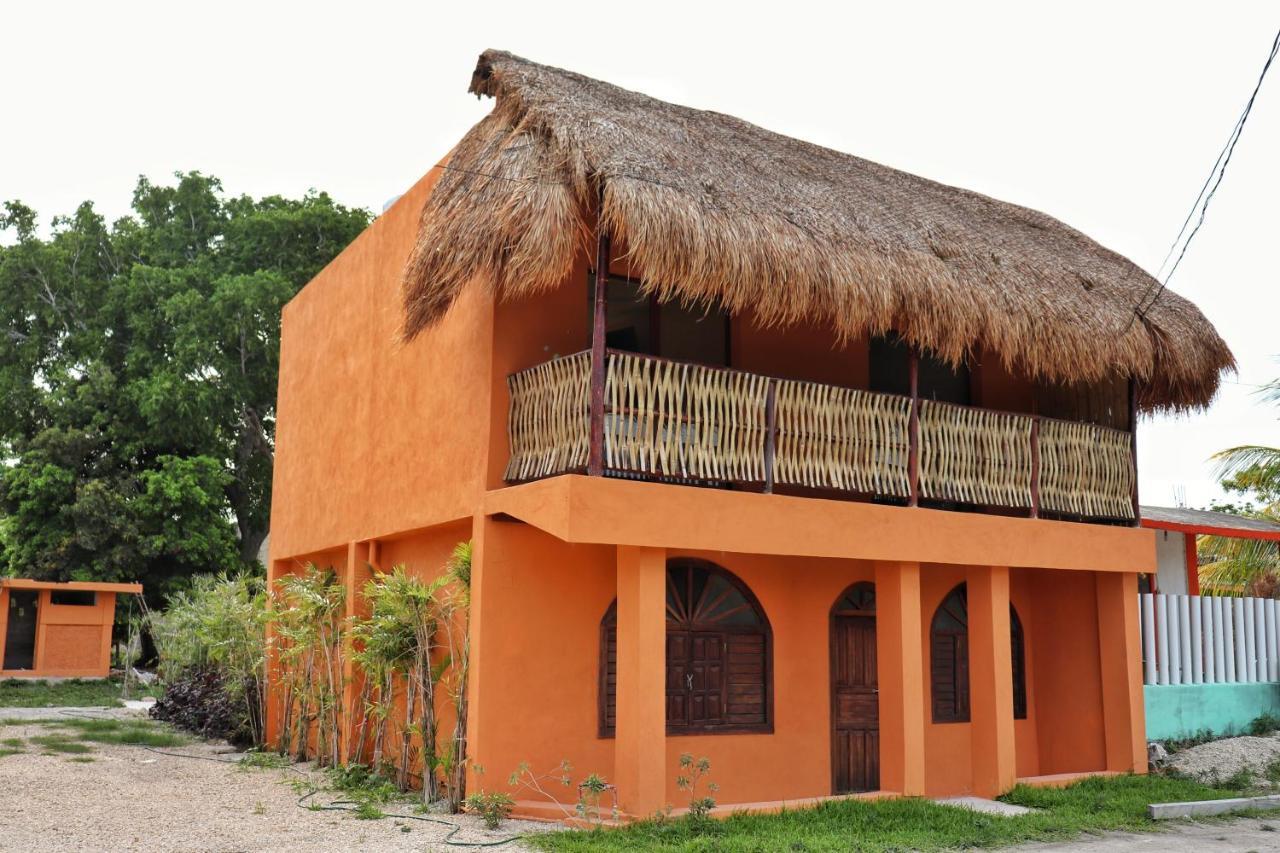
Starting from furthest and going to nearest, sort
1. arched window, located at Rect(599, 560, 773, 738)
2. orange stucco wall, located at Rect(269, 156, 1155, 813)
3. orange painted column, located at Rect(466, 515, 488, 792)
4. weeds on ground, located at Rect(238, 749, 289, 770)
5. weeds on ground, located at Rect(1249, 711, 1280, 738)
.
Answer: weeds on ground, located at Rect(1249, 711, 1280, 738) < weeds on ground, located at Rect(238, 749, 289, 770) < arched window, located at Rect(599, 560, 773, 738) < orange painted column, located at Rect(466, 515, 488, 792) < orange stucco wall, located at Rect(269, 156, 1155, 813)

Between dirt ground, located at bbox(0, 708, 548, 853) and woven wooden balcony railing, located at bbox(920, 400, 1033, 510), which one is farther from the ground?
woven wooden balcony railing, located at bbox(920, 400, 1033, 510)

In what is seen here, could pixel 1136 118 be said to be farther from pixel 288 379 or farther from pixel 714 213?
pixel 288 379

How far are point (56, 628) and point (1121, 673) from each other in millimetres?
19288

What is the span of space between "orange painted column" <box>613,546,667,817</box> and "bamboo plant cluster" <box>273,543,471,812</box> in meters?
1.45

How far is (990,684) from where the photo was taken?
10008mm

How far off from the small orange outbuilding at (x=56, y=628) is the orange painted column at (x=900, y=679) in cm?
1672

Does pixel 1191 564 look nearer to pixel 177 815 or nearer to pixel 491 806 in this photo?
pixel 491 806

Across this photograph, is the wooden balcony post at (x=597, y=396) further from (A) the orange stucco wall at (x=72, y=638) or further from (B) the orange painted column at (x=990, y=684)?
(A) the orange stucco wall at (x=72, y=638)

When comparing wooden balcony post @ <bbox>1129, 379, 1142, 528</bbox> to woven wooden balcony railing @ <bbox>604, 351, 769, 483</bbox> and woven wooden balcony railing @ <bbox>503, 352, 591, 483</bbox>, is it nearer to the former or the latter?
woven wooden balcony railing @ <bbox>604, 351, 769, 483</bbox>

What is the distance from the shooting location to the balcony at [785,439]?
815 cm

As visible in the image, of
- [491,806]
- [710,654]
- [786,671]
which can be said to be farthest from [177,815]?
[786,671]

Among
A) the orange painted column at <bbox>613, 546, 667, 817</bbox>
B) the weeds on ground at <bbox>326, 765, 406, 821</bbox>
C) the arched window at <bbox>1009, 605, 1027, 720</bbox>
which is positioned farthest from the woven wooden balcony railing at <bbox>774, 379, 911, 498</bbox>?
the weeds on ground at <bbox>326, 765, 406, 821</bbox>

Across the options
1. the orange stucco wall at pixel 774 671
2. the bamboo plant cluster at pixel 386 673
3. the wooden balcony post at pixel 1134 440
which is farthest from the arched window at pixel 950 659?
the bamboo plant cluster at pixel 386 673

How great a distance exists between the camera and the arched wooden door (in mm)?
10367
